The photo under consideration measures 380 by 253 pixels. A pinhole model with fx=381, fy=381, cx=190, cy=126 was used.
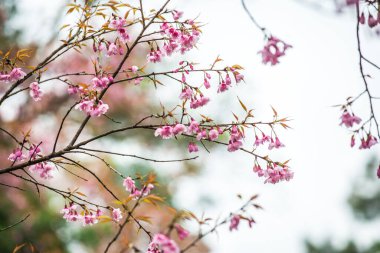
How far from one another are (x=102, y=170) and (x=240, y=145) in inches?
417

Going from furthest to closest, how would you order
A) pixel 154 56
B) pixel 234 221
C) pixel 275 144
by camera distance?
pixel 154 56, pixel 275 144, pixel 234 221

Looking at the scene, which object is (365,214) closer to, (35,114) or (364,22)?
(35,114)

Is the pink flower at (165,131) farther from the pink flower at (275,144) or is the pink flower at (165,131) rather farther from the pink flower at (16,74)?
the pink flower at (16,74)

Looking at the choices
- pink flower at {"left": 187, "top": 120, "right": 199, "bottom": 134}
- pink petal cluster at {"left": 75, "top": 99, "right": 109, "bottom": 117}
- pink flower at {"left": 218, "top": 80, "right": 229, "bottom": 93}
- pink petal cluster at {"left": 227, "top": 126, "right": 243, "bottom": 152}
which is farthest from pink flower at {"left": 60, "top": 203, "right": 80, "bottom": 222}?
pink flower at {"left": 218, "top": 80, "right": 229, "bottom": 93}

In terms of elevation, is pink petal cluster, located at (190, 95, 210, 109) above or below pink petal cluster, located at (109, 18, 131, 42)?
below

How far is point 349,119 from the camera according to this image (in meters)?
1.70

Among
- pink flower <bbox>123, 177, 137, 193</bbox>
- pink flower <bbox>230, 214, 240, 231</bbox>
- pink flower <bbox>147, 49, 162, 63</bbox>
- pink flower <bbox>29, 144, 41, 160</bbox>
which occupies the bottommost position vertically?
pink flower <bbox>230, 214, 240, 231</bbox>

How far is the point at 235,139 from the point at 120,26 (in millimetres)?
841

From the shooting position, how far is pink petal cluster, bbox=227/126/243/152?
1860mm

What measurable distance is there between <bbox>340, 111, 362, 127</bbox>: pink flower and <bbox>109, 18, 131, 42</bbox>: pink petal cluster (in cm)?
119

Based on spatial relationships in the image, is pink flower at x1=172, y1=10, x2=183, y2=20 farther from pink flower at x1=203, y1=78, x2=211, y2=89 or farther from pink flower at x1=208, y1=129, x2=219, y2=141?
pink flower at x1=208, y1=129, x2=219, y2=141

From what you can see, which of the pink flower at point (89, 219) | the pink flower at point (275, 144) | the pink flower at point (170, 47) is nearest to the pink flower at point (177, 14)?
the pink flower at point (170, 47)

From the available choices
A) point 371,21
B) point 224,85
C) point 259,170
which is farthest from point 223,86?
point 371,21

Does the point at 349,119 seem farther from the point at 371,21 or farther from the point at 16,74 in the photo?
the point at 16,74
